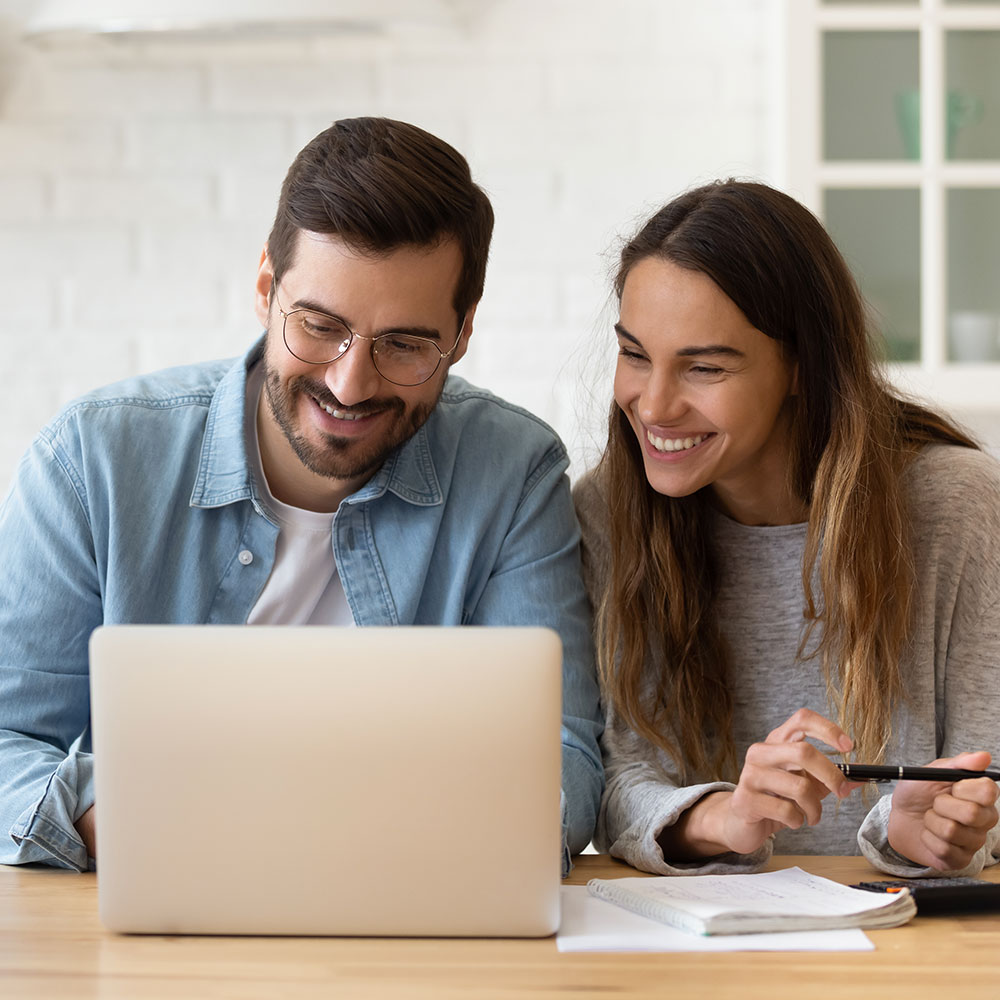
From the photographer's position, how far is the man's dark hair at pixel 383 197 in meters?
1.42

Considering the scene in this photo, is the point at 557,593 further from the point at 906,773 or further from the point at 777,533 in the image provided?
the point at 906,773

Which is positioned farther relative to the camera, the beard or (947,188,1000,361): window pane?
(947,188,1000,361): window pane

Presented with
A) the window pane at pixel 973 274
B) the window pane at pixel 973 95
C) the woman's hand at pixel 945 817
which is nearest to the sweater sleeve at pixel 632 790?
the woman's hand at pixel 945 817

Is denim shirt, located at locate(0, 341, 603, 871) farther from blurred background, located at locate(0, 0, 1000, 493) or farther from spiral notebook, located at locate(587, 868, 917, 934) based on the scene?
blurred background, located at locate(0, 0, 1000, 493)

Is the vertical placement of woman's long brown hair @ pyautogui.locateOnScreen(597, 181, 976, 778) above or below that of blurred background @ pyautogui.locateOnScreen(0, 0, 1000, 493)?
below

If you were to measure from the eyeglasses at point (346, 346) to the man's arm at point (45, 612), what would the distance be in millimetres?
300

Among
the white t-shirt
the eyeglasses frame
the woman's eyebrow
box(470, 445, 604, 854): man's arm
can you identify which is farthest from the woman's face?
the white t-shirt

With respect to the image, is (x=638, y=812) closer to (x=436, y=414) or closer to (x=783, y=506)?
(x=783, y=506)

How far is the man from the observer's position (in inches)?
56.2

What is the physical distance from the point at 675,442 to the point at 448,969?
0.76 m

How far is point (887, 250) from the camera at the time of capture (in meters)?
2.55

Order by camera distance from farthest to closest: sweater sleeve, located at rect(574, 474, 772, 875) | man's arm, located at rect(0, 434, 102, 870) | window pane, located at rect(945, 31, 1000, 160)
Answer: window pane, located at rect(945, 31, 1000, 160), man's arm, located at rect(0, 434, 102, 870), sweater sleeve, located at rect(574, 474, 772, 875)

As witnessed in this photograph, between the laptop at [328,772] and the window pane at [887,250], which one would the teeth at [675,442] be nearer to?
the laptop at [328,772]

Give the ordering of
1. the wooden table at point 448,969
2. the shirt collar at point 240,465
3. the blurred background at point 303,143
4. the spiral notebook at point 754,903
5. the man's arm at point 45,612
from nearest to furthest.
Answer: the wooden table at point 448,969 → the spiral notebook at point 754,903 → the man's arm at point 45,612 → the shirt collar at point 240,465 → the blurred background at point 303,143
